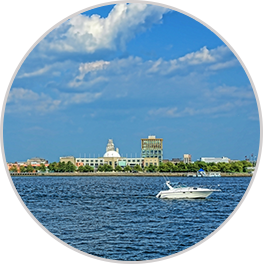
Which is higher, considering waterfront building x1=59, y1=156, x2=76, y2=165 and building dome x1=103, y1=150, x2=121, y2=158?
building dome x1=103, y1=150, x2=121, y2=158

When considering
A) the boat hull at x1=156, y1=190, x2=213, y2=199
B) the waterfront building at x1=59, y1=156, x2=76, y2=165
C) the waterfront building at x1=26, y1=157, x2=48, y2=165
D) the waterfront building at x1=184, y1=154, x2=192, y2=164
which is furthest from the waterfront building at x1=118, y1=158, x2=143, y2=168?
the boat hull at x1=156, y1=190, x2=213, y2=199

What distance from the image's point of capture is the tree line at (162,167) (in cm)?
9806

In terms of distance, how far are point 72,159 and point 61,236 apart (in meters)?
96.2

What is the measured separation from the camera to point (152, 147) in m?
99.4

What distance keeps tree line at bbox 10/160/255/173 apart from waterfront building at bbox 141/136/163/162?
8.15ft

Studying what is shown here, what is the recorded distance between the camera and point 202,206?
1121 inches

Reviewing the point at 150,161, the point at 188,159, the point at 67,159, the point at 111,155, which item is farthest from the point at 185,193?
the point at 111,155

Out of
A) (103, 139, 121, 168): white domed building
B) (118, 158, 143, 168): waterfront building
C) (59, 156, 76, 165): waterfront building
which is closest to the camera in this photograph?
(59, 156, 76, 165): waterfront building

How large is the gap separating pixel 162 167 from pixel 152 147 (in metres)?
7.90

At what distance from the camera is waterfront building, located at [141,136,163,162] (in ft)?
302

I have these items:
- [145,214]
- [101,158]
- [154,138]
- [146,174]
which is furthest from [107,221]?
[101,158]

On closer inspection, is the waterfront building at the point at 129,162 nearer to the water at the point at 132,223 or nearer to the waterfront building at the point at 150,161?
the waterfront building at the point at 150,161

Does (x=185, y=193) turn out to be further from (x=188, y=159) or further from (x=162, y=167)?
(x=188, y=159)

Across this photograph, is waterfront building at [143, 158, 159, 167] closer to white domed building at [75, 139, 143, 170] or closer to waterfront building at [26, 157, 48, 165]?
white domed building at [75, 139, 143, 170]
